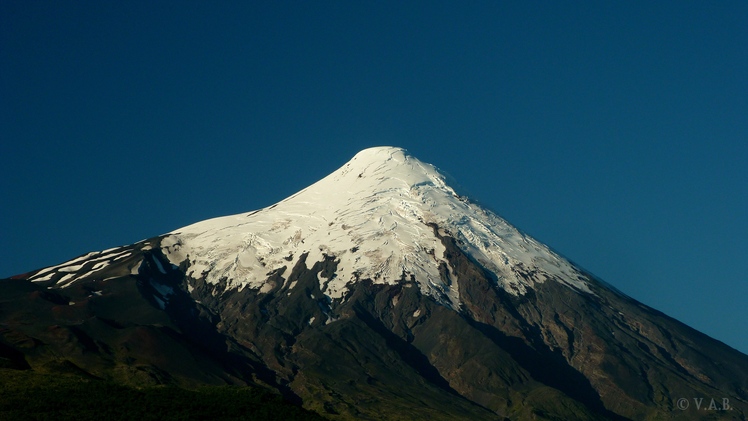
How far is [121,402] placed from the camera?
449 feet

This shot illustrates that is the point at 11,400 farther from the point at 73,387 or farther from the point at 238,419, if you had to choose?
the point at 238,419

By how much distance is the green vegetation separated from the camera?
128125mm

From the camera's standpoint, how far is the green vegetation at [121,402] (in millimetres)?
128125

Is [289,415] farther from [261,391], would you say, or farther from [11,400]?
[11,400]

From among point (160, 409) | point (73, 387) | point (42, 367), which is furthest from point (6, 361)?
point (160, 409)

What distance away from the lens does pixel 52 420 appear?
124 m

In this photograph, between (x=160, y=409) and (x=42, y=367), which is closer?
(x=160, y=409)

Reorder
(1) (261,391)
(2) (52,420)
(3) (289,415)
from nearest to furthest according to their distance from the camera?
(2) (52,420)
(3) (289,415)
(1) (261,391)

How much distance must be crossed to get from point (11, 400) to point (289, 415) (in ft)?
122

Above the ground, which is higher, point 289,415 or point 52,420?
point 289,415

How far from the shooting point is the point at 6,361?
164 m

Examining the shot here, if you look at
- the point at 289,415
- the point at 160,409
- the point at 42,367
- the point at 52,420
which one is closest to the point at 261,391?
the point at 289,415

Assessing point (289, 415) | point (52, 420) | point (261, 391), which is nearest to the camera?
point (52, 420)

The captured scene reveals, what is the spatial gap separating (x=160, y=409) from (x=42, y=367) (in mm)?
54418
